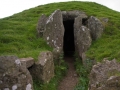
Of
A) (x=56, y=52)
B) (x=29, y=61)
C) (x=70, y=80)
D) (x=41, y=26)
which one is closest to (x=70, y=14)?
(x=41, y=26)

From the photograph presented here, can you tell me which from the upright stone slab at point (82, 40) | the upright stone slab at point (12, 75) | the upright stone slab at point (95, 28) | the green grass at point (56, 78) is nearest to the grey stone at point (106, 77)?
the green grass at point (56, 78)

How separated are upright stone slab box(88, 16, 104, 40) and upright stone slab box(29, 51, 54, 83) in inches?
256

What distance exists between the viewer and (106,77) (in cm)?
1355

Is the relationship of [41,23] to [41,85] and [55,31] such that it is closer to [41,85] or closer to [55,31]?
[55,31]

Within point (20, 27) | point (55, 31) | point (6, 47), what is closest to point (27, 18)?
point (20, 27)

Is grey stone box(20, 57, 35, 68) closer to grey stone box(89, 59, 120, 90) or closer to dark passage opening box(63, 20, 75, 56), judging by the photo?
grey stone box(89, 59, 120, 90)

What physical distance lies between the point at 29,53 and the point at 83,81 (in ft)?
14.2

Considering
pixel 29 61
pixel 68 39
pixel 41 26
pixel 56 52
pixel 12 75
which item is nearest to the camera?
pixel 12 75

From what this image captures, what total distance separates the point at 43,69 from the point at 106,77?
14.5 ft

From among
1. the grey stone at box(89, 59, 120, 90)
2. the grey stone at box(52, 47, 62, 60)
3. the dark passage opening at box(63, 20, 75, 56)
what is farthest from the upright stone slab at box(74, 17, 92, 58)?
the grey stone at box(89, 59, 120, 90)

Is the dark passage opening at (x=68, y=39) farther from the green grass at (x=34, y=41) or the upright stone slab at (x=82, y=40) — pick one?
the upright stone slab at (x=82, y=40)

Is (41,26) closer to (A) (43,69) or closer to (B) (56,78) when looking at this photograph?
(B) (56,78)

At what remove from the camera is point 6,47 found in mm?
18391

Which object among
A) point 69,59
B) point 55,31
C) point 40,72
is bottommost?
point 69,59
